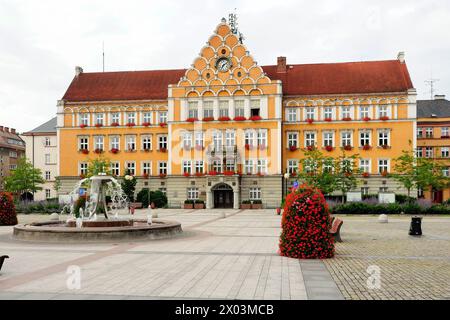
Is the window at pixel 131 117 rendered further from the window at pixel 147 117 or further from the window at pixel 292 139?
the window at pixel 292 139

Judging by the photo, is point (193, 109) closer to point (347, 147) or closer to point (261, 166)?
point (261, 166)

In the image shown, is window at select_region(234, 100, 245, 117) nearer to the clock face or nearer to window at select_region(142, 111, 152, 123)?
the clock face

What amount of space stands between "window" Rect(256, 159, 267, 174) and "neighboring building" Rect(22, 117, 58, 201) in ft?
105

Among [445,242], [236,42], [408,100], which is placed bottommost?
[445,242]

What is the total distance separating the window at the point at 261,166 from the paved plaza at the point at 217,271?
117 feet

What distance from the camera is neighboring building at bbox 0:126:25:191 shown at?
88875mm

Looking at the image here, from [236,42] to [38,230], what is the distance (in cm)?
4139

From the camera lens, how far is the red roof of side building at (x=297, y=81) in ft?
188

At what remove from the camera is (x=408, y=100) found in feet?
182

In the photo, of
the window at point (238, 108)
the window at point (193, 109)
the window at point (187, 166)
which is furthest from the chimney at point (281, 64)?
the window at point (187, 166)

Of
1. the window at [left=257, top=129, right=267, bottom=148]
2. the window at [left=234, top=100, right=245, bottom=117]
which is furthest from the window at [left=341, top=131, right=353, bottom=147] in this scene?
the window at [left=234, top=100, right=245, bottom=117]

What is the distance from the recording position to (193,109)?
5766 cm
